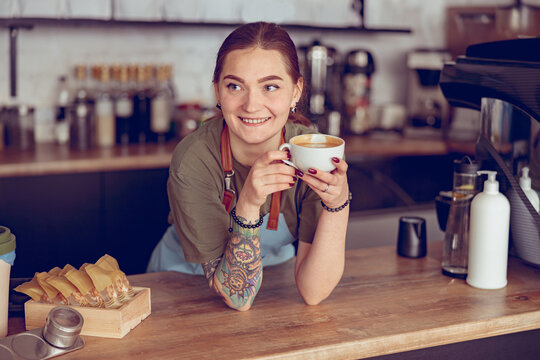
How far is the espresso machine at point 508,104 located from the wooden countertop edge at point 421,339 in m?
0.26

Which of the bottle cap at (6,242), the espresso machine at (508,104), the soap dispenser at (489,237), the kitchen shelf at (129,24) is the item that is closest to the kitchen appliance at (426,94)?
the kitchen shelf at (129,24)

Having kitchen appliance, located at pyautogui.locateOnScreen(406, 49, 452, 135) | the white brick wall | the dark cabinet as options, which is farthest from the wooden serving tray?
kitchen appliance, located at pyautogui.locateOnScreen(406, 49, 452, 135)

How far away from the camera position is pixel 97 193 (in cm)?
263

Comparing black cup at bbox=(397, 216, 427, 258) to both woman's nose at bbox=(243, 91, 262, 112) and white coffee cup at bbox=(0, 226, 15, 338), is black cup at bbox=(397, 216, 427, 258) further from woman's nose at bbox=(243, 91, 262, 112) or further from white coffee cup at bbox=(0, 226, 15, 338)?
white coffee cup at bbox=(0, 226, 15, 338)

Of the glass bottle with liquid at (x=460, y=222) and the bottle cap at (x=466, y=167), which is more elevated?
the bottle cap at (x=466, y=167)

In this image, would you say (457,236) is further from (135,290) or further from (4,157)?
(4,157)

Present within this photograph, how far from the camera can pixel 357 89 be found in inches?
135

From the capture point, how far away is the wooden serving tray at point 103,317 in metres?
1.10

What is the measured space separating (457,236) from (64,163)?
165 cm

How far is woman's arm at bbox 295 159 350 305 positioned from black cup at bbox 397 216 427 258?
30 cm

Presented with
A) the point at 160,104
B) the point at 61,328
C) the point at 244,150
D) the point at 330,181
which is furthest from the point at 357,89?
the point at 61,328

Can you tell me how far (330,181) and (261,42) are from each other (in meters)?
0.33

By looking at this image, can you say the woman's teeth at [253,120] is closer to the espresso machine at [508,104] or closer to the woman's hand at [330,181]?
the woman's hand at [330,181]

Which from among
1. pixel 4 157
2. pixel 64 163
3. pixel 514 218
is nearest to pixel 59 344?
pixel 514 218
